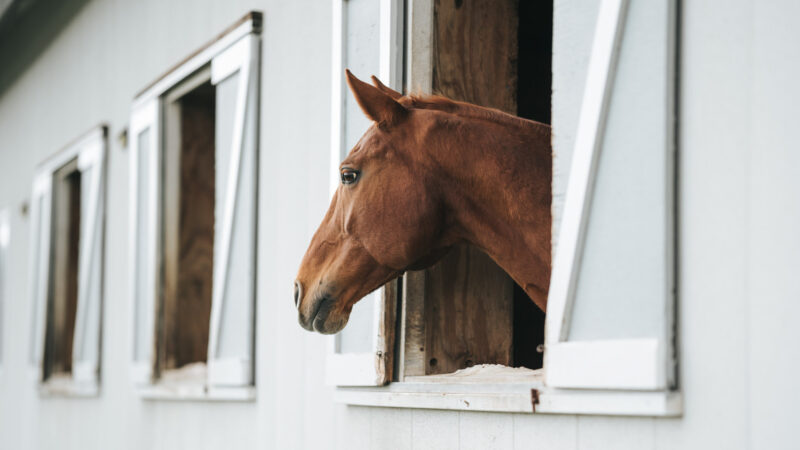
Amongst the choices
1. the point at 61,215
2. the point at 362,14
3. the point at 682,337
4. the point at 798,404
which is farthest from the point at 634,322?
the point at 61,215

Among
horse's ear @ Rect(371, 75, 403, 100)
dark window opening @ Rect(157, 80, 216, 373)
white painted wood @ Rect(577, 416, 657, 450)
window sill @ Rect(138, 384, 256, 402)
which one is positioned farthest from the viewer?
dark window opening @ Rect(157, 80, 216, 373)

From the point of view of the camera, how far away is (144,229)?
19.2 ft

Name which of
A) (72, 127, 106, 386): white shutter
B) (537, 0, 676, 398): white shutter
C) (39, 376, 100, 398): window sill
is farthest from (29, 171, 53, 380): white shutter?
(537, 0, 676, 398): white shutter

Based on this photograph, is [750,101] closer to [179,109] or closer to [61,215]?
[179,109]

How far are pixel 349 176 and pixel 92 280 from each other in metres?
4.33

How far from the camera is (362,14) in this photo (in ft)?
12.1

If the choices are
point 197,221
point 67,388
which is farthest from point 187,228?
point 67,388

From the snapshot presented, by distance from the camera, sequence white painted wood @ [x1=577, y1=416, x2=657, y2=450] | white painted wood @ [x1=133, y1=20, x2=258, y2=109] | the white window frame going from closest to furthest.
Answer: white painted wood @ [x1=577, y1=416, x2=657, y2=450]
white painted wood @ [x1=133, y1=20, x2=258, y2=109]
the white window frame

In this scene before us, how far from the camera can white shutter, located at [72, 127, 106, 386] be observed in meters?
6.71

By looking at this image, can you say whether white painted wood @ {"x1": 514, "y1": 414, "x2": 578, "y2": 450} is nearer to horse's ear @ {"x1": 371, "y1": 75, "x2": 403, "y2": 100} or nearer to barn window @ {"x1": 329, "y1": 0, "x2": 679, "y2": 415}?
barn window @ {"x1": 329, "y1": 0, "x2": 679, "y2": 415}

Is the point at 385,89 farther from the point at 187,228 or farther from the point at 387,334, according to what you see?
the point at 187,228

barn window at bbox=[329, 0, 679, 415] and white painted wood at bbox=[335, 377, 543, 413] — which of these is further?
white painted wood at bbox=[335, 377, 543, 413]

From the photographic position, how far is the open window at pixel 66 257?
6855 millimetres

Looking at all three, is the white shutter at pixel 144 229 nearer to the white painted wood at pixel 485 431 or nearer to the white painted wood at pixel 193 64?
→ the white painted wood at pixel 193 64
